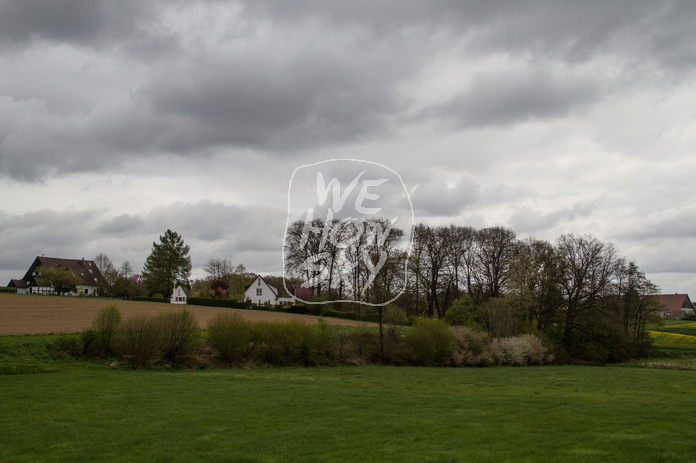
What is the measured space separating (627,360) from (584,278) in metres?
9.36

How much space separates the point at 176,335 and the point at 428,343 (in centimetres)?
1943

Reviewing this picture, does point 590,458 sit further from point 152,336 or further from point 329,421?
point 152,336

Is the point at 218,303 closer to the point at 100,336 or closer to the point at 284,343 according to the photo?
the point at 284,343

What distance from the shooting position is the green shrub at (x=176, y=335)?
29328 millimetres

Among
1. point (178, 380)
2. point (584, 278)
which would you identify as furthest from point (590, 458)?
point (584, 278)

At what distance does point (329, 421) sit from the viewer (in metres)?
13.6

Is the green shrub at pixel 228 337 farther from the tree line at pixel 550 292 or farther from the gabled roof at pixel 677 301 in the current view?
the gabled roof at pixel 677 301

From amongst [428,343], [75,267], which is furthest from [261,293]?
[428,343]

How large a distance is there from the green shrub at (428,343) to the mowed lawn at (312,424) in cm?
1806

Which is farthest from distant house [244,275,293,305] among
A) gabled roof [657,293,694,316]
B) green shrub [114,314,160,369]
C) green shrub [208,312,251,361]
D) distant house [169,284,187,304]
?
gabled roof [657,293,694,316]

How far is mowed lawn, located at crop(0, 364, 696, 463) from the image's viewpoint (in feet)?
32.7

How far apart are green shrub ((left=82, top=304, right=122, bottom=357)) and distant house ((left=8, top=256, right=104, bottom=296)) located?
2983 inches

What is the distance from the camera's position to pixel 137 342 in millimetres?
27969

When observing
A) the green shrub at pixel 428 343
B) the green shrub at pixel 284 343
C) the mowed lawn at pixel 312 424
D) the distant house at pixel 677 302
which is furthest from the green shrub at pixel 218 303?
the distant house at pixel 677 302
